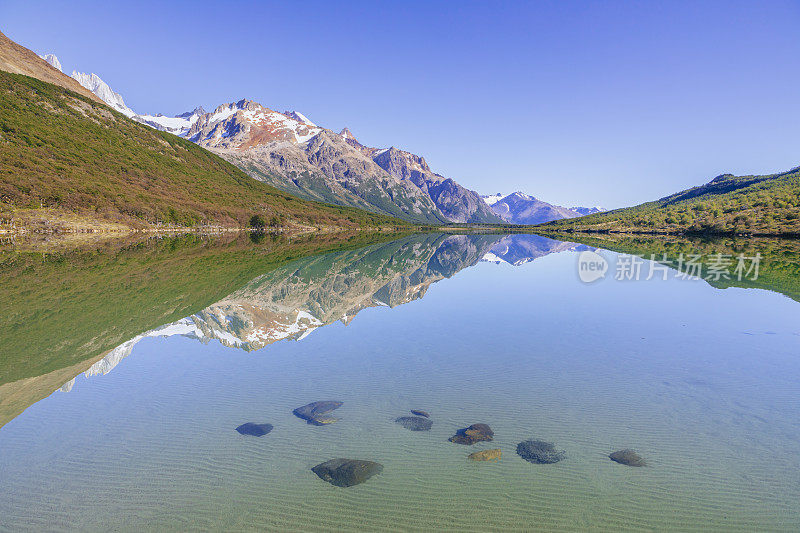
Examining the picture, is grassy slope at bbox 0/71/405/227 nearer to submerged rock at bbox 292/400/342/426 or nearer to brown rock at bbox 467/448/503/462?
submerged rock at bbox 292/400/342/426

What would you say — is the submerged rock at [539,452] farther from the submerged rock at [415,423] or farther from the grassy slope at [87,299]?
the grassy slope at [87,299]

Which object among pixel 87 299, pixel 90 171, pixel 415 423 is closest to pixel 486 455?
pixel 415 423

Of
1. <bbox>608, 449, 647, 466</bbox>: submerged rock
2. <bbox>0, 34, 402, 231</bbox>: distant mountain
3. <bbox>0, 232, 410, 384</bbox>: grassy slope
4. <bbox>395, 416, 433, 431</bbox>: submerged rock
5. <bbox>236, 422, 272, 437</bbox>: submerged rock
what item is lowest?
<bbox>0, 232, 410, 384</bbox>: grassy slope

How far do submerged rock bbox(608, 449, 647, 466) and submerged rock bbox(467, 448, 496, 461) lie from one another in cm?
292

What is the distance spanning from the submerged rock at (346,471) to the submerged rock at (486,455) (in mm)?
2402

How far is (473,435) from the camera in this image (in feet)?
36.2

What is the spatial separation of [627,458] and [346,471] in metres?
7.23

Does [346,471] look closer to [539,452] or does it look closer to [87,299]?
[539,452]

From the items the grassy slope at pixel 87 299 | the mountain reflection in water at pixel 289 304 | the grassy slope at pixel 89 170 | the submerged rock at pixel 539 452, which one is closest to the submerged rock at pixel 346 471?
the submerged rock at pixel 539 452

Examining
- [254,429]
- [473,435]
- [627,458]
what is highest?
[627,458]

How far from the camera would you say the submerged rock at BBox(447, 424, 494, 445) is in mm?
10812

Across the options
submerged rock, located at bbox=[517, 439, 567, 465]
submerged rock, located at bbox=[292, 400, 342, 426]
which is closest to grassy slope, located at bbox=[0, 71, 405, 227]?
submerged rock, located at bbox=[292, 400, 342, 426]

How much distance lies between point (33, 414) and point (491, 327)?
2080 cm

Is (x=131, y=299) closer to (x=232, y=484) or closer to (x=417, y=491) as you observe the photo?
(x=232, y=484)
